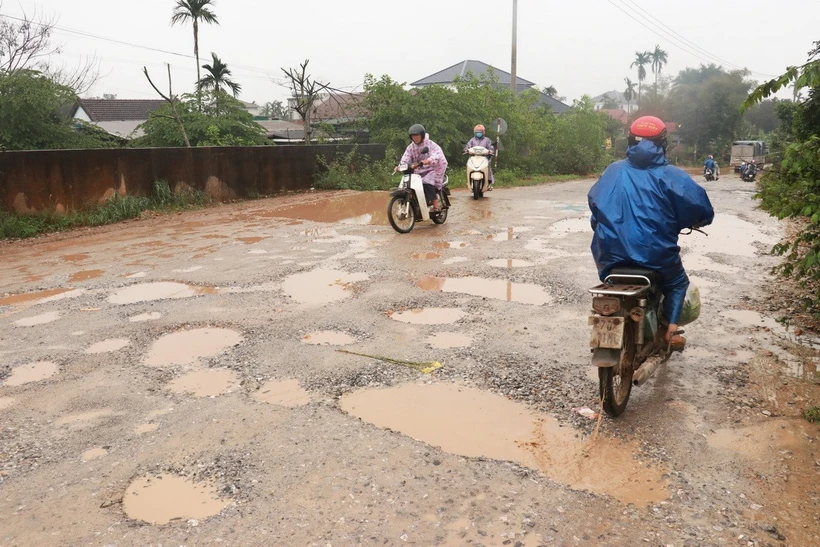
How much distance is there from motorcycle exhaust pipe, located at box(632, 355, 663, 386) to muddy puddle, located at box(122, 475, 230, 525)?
229 centimetres

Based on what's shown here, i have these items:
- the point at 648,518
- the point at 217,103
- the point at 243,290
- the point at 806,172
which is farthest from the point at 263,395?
the point at 217,103

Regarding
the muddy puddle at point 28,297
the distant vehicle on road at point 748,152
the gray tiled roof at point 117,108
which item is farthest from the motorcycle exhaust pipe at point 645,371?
the gray tiled roof at point 117,108

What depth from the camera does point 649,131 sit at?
163 inches

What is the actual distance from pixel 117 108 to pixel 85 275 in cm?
4222

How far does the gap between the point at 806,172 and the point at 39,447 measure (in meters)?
4.84

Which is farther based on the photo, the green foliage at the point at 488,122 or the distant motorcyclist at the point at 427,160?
the green foliage at the point at 488,122

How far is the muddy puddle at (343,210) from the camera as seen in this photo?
12.2 meters

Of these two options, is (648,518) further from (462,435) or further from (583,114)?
(583,114)

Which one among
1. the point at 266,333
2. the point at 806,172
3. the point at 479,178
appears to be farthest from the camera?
the point at 479,178

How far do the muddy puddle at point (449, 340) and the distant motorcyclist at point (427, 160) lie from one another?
564cm

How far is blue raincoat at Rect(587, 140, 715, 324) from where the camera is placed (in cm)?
394

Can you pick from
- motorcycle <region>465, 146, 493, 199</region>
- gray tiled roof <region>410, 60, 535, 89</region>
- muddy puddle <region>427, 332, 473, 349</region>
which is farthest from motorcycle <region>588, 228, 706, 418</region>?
gray tiled roof <region>410, 60, 535, 89</region>

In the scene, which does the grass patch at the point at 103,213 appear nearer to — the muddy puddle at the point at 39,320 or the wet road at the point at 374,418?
the wet road at the point at 374,418

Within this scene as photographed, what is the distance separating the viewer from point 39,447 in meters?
3.62
